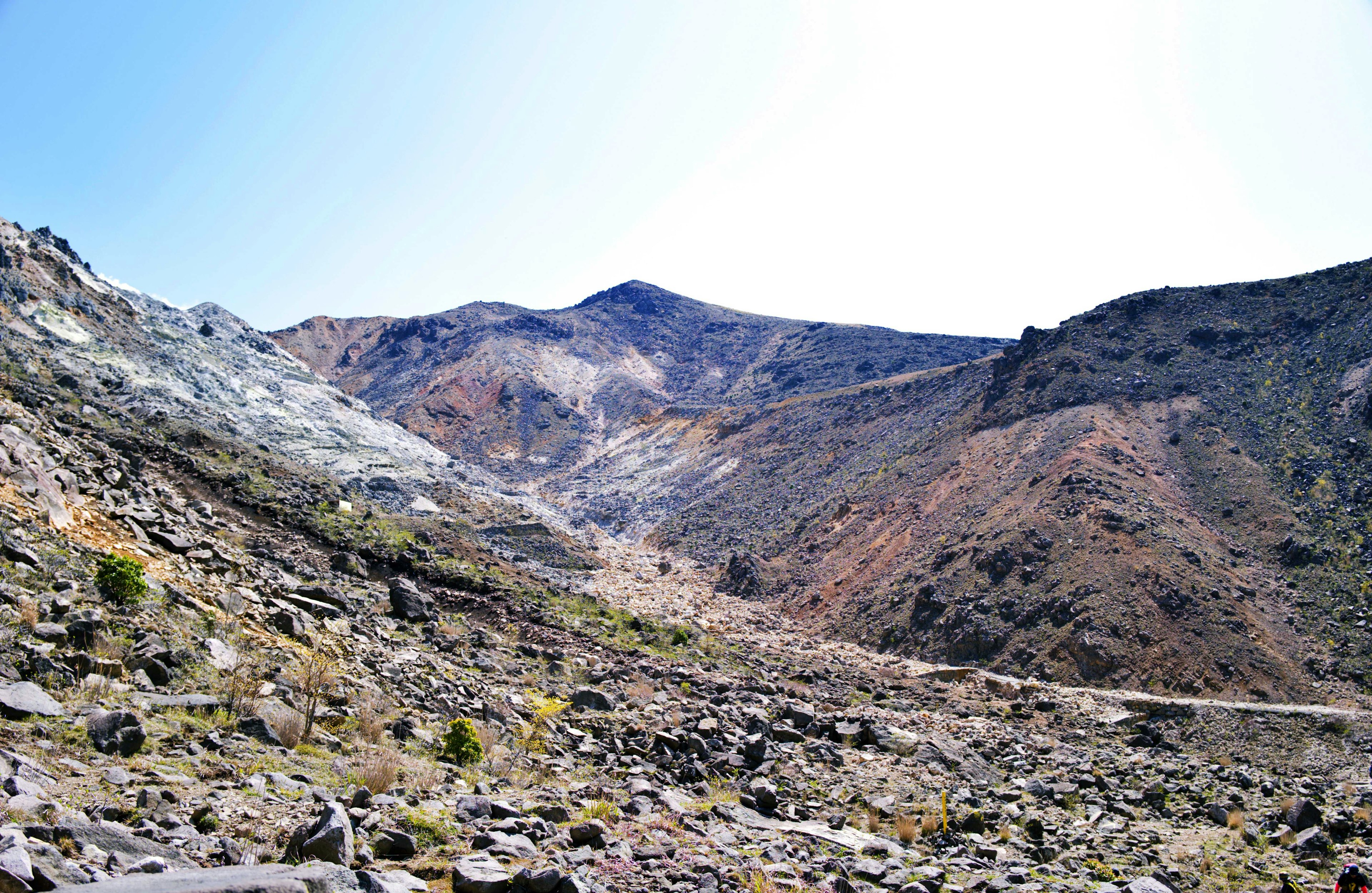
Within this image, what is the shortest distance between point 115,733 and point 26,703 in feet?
2.73

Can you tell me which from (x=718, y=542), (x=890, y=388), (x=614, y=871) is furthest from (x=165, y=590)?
(x=890, y=388)

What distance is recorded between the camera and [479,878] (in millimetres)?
5945

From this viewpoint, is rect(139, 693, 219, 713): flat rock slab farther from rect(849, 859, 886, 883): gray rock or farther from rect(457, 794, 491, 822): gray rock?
rect(849, 859, 886, 883): gray rock

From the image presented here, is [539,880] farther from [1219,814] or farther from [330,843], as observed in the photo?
[1219,814]

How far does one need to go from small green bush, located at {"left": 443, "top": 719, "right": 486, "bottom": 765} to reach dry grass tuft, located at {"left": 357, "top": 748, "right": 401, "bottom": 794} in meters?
1.26

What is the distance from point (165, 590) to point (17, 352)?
63.7ft

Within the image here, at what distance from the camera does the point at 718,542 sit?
3941cm

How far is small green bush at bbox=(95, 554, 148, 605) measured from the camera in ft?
32.9

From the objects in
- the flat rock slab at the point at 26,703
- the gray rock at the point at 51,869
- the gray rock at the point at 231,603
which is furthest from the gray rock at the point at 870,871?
the gray rock at the point at 231,603

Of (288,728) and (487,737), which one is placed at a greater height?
(288,728)

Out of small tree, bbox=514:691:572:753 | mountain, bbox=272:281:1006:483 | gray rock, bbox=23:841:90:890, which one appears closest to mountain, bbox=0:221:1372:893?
gray rock, bbox=23:841:90:890

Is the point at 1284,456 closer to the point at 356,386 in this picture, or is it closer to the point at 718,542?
the point at 718,542

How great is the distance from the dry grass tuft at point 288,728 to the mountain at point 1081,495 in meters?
18.9

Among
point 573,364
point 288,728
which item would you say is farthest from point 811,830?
point 573,364
